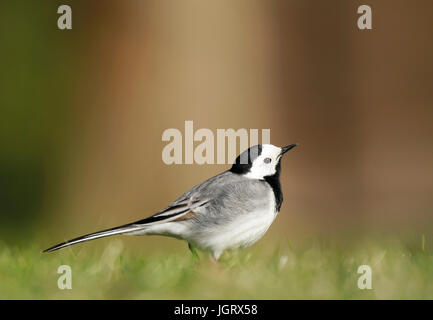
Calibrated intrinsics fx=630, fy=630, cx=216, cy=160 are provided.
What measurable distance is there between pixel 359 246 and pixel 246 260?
1280mm

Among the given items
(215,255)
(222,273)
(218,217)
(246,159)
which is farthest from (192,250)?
(246,159)

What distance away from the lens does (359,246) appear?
18.1ft

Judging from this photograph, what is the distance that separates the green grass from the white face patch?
60cm

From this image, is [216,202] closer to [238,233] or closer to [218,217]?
[218,217]

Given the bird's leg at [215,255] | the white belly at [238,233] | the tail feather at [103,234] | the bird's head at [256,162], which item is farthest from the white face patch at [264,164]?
the tail feather at [103,234]

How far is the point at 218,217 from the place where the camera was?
4.86m

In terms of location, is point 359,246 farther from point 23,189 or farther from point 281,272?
point 23,189

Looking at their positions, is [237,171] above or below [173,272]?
above

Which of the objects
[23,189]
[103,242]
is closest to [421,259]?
[103,242]

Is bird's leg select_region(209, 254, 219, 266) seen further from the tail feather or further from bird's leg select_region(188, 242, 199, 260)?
the tail feather

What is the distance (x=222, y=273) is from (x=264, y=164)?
1217 millimetres

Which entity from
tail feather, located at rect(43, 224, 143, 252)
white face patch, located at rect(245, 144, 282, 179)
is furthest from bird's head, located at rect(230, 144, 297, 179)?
tail feather, located at rect(43, 224, 143, 252)

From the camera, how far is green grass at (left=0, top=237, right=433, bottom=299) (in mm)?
4121
